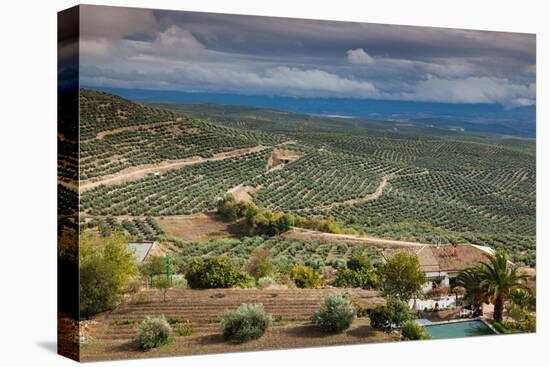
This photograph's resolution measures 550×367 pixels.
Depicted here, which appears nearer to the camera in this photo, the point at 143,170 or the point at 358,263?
the point at 143,170

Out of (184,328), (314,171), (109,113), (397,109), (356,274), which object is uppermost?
(397,109)

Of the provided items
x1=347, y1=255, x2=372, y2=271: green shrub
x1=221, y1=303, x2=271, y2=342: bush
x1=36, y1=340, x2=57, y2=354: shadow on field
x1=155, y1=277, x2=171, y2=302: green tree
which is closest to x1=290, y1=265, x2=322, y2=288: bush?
x1=347, y1=255, x2=372, y2=271: green shrub

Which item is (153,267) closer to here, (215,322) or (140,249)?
(140,249)

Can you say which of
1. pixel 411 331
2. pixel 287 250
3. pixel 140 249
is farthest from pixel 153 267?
pixel 411 331

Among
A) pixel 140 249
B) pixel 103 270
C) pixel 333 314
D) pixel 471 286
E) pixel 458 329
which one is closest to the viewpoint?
pixel 103 270

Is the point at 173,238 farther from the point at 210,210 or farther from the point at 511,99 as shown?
the point at 511,99

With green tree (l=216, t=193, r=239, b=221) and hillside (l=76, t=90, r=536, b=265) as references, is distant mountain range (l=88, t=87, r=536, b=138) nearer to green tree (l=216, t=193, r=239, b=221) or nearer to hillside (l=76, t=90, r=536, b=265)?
hillside (l=76, t=90, r=536, b=265)
